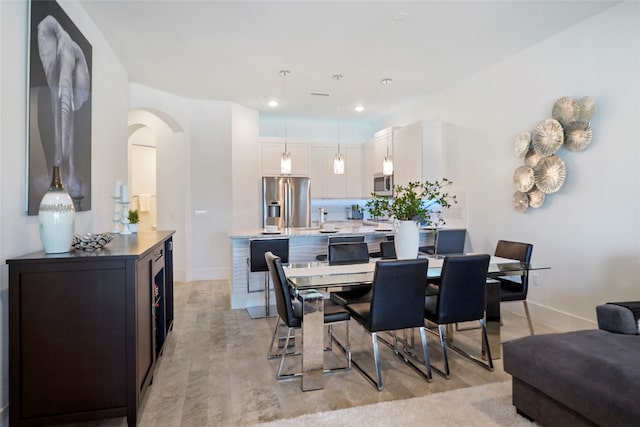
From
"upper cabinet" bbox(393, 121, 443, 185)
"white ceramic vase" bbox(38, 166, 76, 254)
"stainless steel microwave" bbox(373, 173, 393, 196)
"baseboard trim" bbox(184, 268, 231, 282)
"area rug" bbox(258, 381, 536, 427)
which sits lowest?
"area rug" bbox(258, 381, 536, 427)

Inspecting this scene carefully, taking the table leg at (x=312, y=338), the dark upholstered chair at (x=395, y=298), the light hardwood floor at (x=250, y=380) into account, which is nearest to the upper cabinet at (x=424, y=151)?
the light hardwood floor at (x=250, y=380)

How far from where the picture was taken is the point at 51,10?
238 cm

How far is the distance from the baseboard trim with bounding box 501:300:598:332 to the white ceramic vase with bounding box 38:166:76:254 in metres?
4.13

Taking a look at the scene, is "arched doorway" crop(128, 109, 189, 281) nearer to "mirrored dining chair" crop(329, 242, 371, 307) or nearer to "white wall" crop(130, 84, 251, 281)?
"white wall" crop(130, 84, 251, 281)

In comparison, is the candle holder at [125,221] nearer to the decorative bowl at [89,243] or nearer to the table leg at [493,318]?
the decorative bowl at [89,243]

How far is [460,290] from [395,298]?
528 millimetres

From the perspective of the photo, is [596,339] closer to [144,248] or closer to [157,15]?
[144,248]

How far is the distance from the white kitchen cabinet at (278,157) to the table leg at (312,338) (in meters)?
4.47

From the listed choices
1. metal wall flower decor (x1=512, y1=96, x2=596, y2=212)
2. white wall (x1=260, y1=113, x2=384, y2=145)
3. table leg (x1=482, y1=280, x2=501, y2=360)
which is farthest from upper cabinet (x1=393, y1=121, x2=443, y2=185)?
table leg (x1=482, y1=280, x2=501, y2=360)

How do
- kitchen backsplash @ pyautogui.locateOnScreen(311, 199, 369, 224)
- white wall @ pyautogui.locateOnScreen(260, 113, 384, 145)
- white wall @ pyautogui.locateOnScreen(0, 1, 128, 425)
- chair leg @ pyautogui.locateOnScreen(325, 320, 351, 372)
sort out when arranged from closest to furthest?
white wall @ pyautogui.locateOnScreen(0, 1, 128, 425), chair leg @ pyautogui.locateOnScreen(325, 320, 351, 372), white wall @ pyautogui.locateOnScreen(260, 113, 384, 145), kitchen backsplash @ pyautogui.locateOnScreen(311, 199, 369, 224)

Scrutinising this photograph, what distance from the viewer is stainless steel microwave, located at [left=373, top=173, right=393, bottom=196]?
5996 millimetres

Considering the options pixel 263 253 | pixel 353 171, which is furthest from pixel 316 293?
pixel 353 171

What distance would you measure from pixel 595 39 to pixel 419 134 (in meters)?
2.25

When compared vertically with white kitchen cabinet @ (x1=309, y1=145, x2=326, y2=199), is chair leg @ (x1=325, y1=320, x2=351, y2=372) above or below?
below
